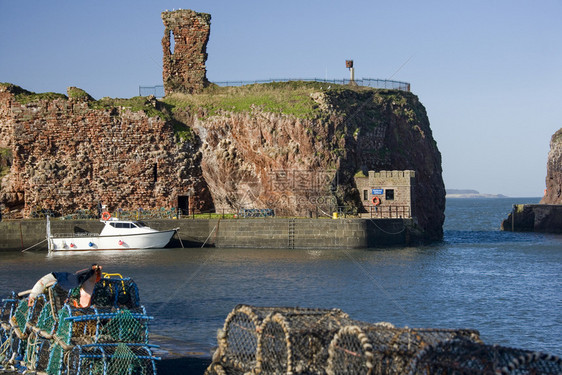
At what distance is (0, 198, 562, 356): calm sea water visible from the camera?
23.8 m

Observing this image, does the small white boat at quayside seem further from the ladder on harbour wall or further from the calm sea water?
the ladder on harbour wall

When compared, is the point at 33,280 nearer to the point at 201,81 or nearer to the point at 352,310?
the point at 352,310

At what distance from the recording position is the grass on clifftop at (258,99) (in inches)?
2271

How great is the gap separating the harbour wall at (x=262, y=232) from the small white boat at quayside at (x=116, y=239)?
138 centimetres

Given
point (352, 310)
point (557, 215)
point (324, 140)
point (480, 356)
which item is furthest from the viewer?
point (557, 215)

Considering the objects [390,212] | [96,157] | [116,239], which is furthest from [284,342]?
[96,157]

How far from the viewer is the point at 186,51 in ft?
211

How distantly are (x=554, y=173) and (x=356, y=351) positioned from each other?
90621mm

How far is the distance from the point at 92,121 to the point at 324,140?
18579 millimetres

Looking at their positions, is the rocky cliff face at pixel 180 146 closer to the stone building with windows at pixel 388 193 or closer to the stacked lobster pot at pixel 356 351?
the stone building with windows at pixel 388 193

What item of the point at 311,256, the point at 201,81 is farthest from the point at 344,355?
the point at 201,81

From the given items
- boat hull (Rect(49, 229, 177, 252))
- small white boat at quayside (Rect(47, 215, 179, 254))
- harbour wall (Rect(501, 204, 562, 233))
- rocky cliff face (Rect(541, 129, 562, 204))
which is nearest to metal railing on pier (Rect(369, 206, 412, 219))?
small white boat at quayside (Rect(47, 215, 179, 254))

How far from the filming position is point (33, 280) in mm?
33906

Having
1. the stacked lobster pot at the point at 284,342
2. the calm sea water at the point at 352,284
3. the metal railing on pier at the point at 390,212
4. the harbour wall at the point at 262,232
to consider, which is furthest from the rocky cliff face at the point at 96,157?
the stacked lobster pot at the point at 284,342
